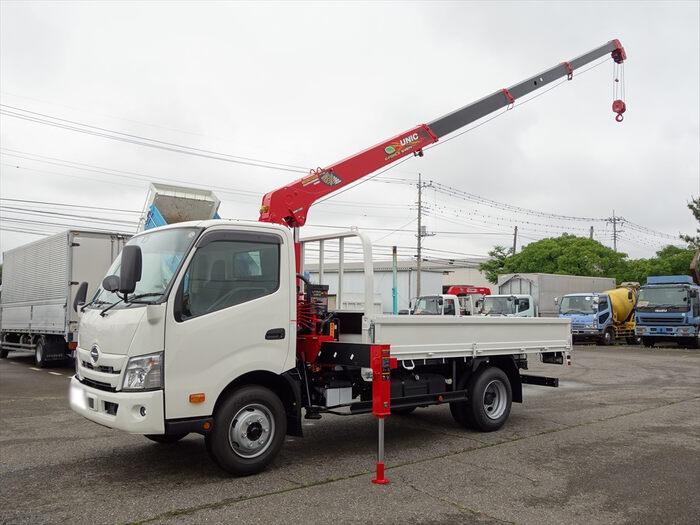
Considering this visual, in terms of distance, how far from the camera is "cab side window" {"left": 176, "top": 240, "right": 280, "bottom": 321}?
18.2 feet

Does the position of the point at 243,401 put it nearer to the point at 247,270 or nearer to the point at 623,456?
the point at 247,270

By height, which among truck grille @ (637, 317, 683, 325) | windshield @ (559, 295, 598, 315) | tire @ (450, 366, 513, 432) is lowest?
tire @ (450, 366, 513, 432)

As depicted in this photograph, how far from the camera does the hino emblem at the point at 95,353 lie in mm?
5684

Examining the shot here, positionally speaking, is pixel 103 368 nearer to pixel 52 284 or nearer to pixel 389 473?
pixel 389 473

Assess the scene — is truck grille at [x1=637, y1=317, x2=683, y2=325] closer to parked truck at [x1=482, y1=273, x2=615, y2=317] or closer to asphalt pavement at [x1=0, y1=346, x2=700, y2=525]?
parked truck at [x1=482, y1=273, x2=615, y2=317]

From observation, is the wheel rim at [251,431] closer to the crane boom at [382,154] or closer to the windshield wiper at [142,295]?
the windshield wiper at [142,295]

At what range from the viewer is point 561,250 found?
139 feet

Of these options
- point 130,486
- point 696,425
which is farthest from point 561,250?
point 130,486

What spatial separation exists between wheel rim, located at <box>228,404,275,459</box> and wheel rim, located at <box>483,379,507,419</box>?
141 inches

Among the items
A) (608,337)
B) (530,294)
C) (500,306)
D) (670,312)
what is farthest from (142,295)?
(608,337)

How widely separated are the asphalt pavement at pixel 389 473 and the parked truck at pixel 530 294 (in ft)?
55.0

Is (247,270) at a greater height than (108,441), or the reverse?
(247,270)

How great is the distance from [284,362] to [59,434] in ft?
12.6

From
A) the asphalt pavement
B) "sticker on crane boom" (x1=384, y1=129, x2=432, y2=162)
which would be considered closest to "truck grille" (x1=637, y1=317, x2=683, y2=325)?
the asphalt pavement
